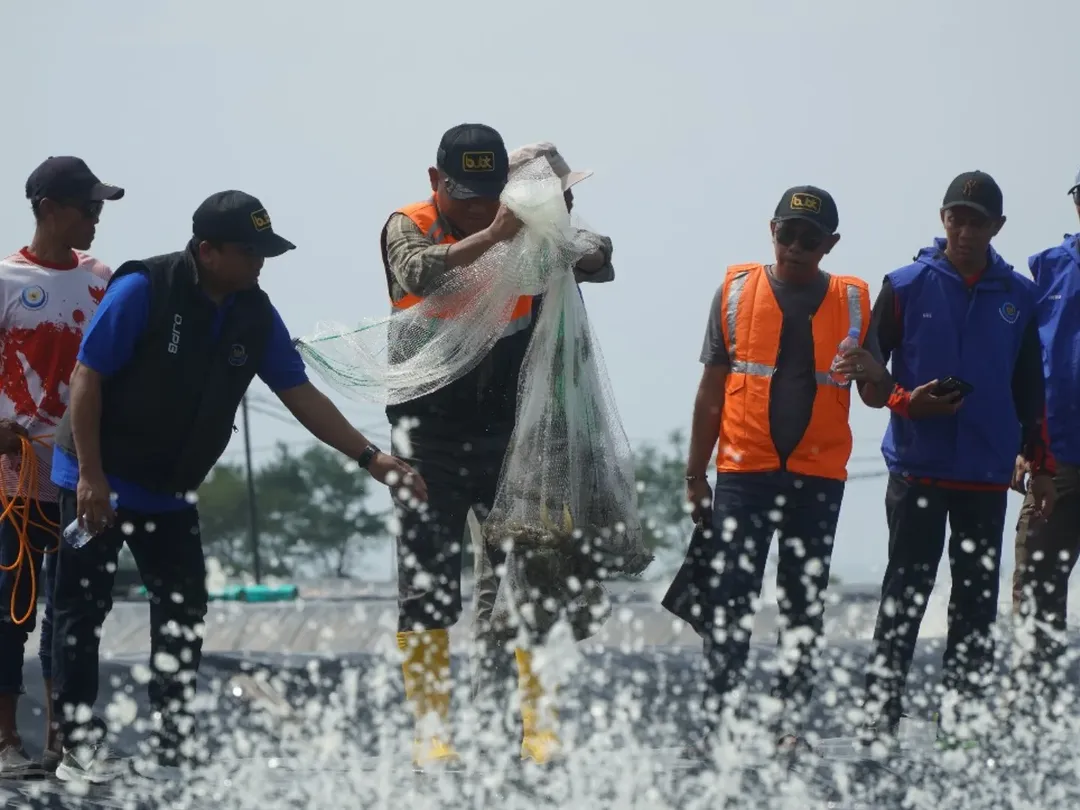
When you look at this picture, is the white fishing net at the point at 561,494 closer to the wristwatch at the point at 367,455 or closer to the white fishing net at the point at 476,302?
Answer: the white fishing net at the point at 476,302

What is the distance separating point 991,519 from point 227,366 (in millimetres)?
2824

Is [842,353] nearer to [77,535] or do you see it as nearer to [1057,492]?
[1057,492]

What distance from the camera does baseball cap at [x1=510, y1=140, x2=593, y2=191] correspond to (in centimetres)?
580

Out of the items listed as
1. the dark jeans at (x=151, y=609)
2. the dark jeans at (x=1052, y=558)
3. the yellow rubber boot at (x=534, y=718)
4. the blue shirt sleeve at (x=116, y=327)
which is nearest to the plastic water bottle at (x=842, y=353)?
the dark jeans at (x=1052, y=558)

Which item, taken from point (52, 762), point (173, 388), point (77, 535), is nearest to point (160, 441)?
point (173, 388)

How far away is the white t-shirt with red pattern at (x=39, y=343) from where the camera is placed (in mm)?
5664

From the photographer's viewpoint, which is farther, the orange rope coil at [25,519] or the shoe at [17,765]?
the orange rope coil at [25,519]

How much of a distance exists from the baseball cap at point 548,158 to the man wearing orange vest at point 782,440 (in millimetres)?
737

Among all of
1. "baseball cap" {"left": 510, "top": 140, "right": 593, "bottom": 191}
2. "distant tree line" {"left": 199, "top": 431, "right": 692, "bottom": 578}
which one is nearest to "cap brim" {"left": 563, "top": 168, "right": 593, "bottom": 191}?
"baseball cap" {"left": 510, "top": 140, "right": 593, "bottom": 191}

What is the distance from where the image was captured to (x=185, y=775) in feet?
17.5

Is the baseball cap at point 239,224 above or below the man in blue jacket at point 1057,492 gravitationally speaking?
above

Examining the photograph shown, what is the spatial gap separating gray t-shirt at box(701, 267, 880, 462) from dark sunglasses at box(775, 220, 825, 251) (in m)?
0.15

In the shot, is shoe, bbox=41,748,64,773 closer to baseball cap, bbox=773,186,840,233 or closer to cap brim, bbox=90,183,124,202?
cap brim, bbox=90,183,124,202

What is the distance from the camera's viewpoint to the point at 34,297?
5664 millimetres
